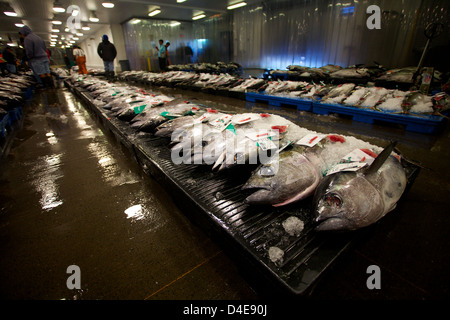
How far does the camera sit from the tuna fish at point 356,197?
1.14 metres

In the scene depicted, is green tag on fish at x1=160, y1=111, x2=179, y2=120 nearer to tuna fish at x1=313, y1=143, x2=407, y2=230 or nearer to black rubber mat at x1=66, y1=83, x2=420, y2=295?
black rubber mat at x1=66, y1=83, x2=420, y2=295

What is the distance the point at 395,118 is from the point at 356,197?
12.3 feet

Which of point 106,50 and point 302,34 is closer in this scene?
point 302,34

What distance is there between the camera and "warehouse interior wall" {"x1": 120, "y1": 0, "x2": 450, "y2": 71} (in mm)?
8133

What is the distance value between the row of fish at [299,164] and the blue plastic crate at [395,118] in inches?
Result: 104

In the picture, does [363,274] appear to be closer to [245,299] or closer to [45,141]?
[245,299]

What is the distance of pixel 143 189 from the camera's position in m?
2.44

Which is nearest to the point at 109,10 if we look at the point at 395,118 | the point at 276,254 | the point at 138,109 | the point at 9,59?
the point at 9,59

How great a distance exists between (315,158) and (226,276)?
113 cm

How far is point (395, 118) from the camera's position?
3836mm

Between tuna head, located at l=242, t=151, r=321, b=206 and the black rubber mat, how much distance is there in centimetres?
11

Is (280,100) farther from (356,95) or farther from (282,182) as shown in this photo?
(282,182)

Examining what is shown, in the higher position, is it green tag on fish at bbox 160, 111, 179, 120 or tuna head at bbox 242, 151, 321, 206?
green tag on fish at bbox 160, 111, 179, 120

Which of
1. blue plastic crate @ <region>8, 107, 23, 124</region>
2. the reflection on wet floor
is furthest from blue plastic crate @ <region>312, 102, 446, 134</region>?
blue plastic crate @ <region>8, 107, 23, 124</region>
